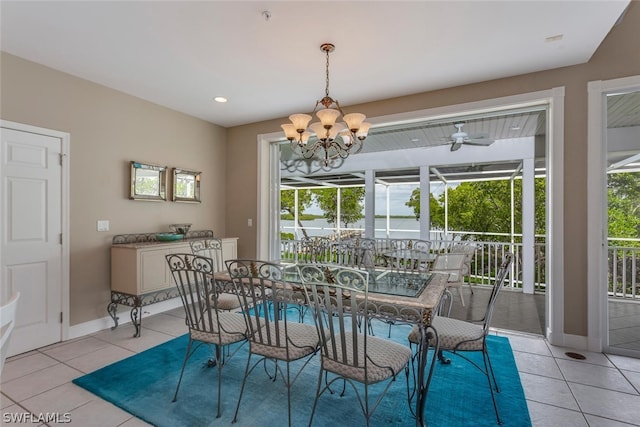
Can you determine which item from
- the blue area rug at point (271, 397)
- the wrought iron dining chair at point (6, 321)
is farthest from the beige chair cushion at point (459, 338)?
the wrought iron dining chair at point (6, 321)

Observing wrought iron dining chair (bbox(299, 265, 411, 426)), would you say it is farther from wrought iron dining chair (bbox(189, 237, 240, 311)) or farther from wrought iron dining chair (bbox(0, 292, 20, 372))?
wrought iron dining chair (bbox(0, 292, 20, 372))

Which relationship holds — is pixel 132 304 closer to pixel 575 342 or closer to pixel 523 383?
pixel 523 383

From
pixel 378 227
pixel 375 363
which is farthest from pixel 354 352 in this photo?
pixel 378 227

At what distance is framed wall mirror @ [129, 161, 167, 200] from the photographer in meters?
3.95

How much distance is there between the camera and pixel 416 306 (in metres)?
1.90

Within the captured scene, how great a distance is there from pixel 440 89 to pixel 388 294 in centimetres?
273

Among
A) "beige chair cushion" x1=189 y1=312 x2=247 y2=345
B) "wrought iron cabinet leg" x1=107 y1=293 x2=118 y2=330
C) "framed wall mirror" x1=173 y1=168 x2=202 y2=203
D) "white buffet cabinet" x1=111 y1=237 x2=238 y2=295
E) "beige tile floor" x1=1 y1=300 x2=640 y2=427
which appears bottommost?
"beige tile floor" x1=1 y1=300 x2=640 y2=427

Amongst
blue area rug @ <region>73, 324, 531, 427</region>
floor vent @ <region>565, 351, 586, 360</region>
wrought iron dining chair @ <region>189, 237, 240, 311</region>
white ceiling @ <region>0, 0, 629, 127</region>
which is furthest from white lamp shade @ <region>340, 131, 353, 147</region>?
floor vent @ <region>565, 351, 586, 360</region>

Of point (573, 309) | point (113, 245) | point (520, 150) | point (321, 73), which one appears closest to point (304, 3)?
point (321, 73)

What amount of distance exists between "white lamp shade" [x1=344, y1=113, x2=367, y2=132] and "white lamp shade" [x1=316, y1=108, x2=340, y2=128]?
0.11 m

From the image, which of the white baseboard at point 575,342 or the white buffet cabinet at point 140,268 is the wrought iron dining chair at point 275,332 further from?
the white baseboard at point 575,342

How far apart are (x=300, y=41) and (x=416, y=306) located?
2.31 m

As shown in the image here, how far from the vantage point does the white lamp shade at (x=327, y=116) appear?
103 inches

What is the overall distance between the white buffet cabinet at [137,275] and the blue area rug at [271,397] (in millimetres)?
844
